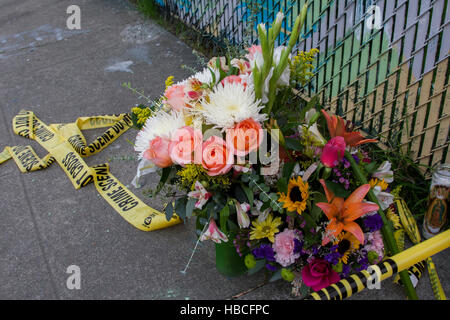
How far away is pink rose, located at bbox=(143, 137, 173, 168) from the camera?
59.9 inches

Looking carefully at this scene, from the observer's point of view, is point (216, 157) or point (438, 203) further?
point (438, 203)

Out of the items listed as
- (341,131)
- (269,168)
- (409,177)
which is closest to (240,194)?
(269,168)

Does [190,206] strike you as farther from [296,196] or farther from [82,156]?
[82,156]

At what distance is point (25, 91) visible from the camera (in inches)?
154

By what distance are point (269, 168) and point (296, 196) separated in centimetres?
16

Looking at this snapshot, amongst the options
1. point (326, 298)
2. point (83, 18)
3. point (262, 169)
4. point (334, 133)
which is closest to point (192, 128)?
point (262, 169)

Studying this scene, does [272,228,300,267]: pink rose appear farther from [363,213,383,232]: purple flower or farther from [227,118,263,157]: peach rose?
[227,118,263,157]: peach rose

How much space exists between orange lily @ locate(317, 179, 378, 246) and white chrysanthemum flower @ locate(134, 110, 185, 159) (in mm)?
594

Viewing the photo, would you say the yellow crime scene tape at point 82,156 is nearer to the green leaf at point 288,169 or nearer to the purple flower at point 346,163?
the green leaf at point 288,169

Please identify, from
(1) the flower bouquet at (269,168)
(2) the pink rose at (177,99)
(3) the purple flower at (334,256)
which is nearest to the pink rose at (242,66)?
(1) the flower bouquet at (269,168)

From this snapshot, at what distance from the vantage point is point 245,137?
1.45 meters

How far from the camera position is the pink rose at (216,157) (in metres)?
1.45

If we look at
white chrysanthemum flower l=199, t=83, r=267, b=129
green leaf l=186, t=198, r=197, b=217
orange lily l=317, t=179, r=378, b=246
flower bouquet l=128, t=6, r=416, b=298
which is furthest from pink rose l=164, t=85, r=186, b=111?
orange lily l=317, t=179, r=378, b=246
